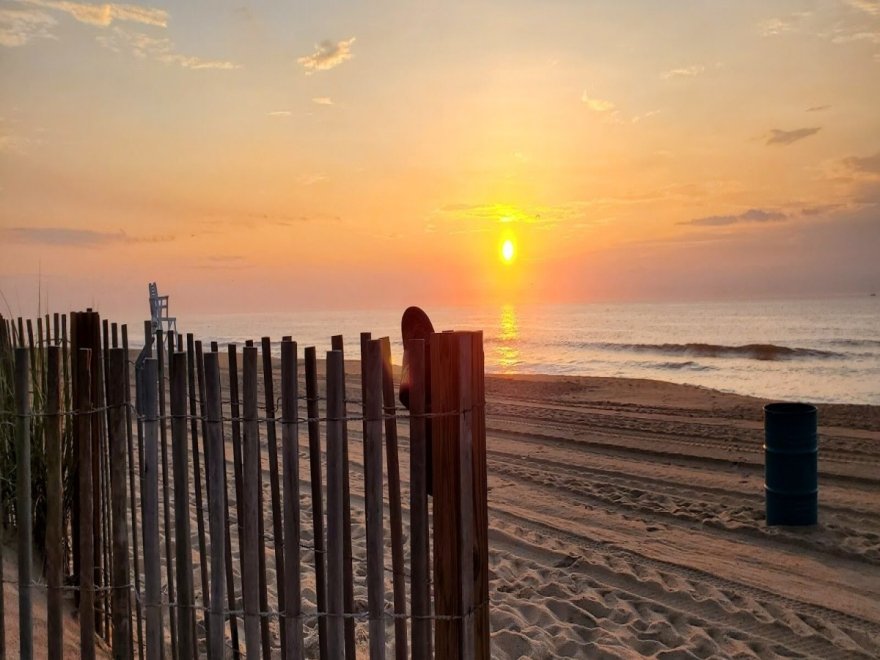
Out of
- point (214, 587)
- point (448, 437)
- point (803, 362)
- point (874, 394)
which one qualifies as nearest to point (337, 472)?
point (448, 437)

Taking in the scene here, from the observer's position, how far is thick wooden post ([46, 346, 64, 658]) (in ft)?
9.11

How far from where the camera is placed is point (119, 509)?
111 inches

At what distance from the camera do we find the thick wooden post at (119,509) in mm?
2824

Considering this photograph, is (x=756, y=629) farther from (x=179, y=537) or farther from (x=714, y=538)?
(x=179, y=537)

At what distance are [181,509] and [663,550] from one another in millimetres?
4244

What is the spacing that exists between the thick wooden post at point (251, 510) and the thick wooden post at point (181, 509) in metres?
0.25

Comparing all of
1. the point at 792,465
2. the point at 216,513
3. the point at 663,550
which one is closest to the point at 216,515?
the point at 216,513

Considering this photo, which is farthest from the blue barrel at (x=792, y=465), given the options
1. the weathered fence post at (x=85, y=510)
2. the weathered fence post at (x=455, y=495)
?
the weathered fence post at (x=85, y=510)

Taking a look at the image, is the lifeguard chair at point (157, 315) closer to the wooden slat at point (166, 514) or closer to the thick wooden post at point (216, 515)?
the wooden slat at point (166, 514)

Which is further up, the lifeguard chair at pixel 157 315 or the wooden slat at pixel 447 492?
the lifeguard chair at pixel 157 315

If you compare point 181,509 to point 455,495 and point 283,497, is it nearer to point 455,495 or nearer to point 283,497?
point 283,497

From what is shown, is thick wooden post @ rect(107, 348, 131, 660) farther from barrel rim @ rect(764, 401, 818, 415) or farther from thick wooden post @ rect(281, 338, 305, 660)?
barrel rim @ rect(764, 401, 818, 415)

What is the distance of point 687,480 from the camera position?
792 cm

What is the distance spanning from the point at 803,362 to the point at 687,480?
72.8 feet
